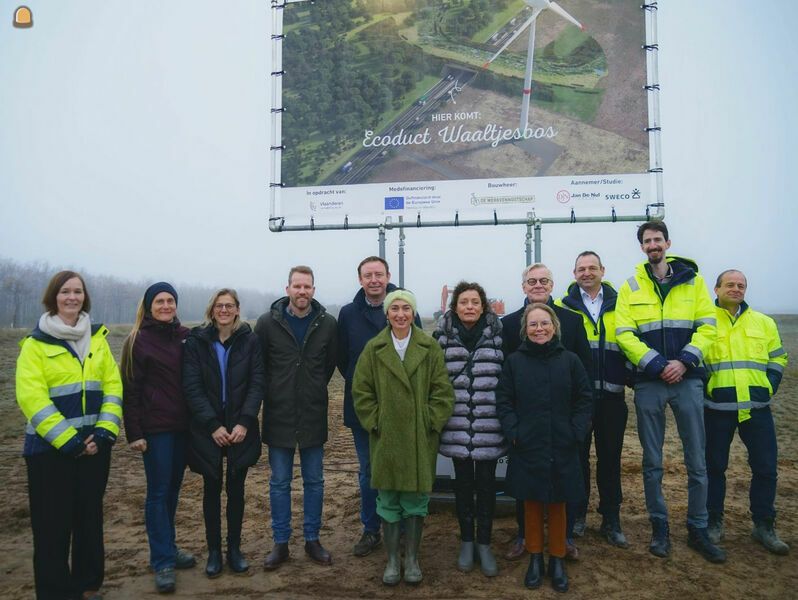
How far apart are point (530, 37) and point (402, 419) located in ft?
23.4

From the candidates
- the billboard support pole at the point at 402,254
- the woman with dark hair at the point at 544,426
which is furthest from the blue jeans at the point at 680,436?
the billboard support pole at the point at 402,254

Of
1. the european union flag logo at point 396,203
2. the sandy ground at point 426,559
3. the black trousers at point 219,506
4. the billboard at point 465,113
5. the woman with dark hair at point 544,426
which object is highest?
the billboard at point 465,113

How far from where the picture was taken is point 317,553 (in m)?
3.68

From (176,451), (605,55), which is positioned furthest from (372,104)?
(176,451)

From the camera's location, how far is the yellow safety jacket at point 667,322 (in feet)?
12.1

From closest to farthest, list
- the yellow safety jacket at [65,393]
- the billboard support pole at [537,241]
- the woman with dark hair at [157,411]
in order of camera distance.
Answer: the yellow safety jacket at [65,393] → the woman with dark hair at [157,411] → the billboard support pole at [537,241]

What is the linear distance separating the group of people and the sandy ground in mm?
113

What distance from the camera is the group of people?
3.10m

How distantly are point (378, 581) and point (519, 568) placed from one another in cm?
92

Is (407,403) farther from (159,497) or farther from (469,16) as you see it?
(469,16)

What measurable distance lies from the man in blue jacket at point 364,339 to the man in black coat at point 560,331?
0.66 meters

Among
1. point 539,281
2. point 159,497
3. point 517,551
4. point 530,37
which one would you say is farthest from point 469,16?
point 159,497

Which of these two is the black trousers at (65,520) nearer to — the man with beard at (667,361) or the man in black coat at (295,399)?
the man in black coat at (295,399)

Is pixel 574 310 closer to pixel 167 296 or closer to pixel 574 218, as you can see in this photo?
pixel 167 296
